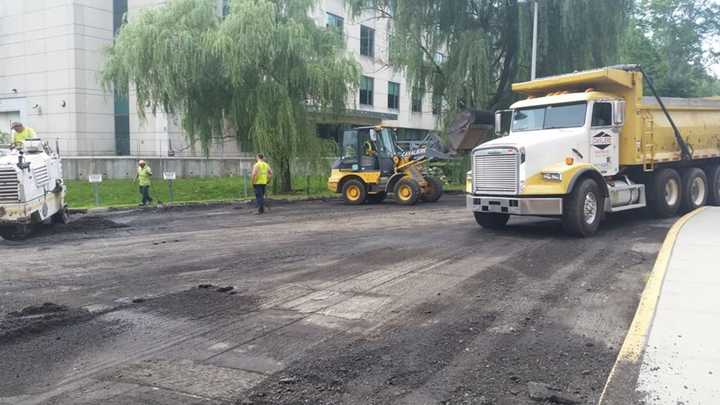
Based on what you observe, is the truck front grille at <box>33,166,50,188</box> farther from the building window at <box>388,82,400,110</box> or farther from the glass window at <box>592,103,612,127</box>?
the building window at <box>388,82,400,110</box>

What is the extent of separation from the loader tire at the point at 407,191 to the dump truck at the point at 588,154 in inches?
229

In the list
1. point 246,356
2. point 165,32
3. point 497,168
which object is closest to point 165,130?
point 165,32

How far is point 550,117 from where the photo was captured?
12445mm

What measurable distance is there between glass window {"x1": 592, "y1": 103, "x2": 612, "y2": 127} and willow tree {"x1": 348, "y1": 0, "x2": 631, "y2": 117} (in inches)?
453

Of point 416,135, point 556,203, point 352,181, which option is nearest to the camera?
point 556,203

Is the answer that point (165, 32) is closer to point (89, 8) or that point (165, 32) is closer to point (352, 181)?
point (352, 181)

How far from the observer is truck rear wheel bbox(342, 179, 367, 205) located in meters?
20.3

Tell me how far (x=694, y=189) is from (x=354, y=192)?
10010 mm

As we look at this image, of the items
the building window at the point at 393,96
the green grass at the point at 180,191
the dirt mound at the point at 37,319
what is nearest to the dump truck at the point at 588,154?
the dirt mound at the point at 37,319

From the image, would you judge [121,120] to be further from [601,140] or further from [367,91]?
[601,140]

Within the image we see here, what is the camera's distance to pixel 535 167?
37.4 feet

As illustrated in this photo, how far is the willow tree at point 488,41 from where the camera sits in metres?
22.8

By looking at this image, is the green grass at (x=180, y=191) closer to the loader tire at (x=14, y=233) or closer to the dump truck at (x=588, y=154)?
the loader tire at (x=14, y=233)

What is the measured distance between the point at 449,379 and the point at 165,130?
3301cm
